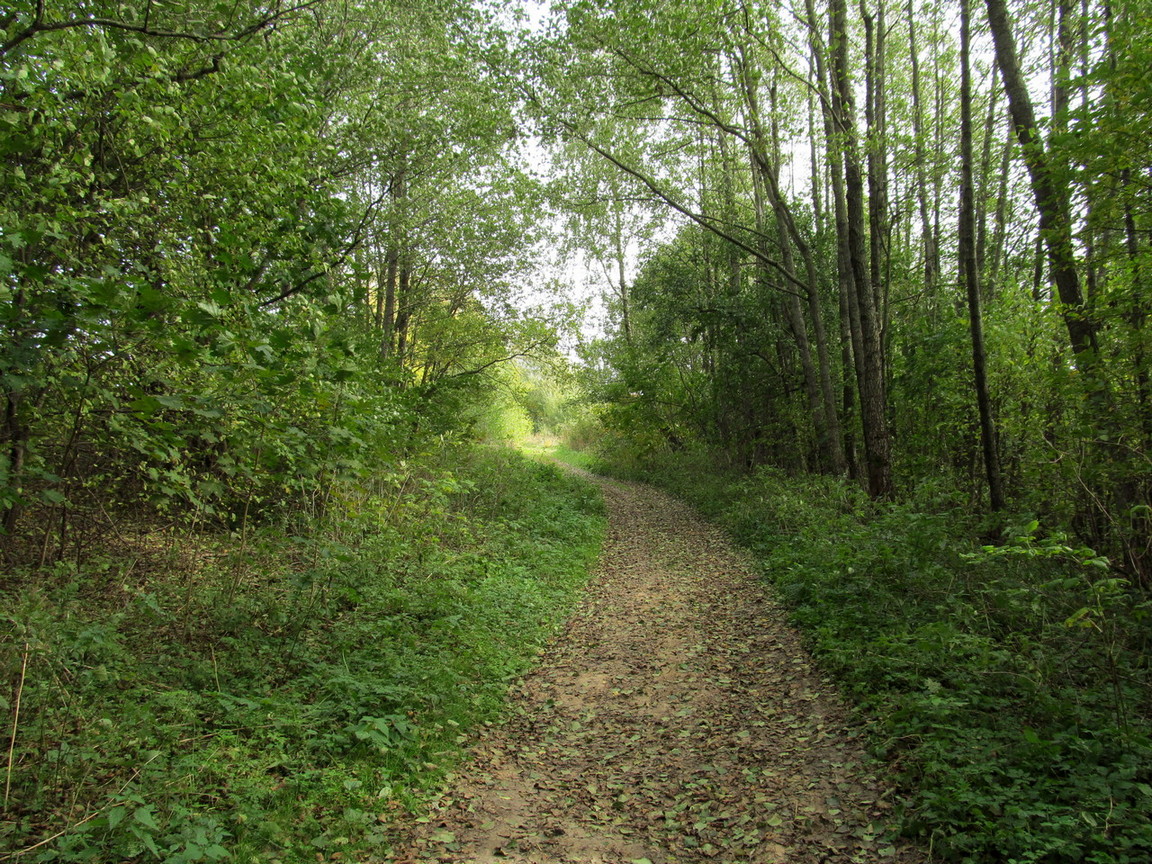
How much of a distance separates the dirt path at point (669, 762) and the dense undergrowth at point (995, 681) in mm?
305

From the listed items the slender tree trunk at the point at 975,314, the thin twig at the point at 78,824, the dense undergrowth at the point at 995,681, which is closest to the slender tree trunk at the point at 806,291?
the slender tree trunk at the point at 975,314

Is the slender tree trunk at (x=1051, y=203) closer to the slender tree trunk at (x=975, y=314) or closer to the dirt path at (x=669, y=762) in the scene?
the slender tree trunk at (x=975, y=314)

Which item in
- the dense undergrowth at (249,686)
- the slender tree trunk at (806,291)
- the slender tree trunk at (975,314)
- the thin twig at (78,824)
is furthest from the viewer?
the slender tree trunk at (806,291)

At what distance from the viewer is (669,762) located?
4438 mm

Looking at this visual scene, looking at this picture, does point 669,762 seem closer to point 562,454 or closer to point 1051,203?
point 1051,203

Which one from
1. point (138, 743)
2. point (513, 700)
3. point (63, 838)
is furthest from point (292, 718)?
point (513, 700)

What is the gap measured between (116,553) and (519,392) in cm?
1488

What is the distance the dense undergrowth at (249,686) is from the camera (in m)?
3.04

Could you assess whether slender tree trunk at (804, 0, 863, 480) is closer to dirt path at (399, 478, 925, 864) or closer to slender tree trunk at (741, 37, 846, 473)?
slender tree trunk at (741, 37, 846, 473)

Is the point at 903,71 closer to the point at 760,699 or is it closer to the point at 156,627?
the point at 760,699

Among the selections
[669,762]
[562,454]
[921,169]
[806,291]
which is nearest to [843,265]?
[806,291]

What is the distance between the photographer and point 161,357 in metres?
4.90

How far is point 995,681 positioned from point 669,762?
232 cm

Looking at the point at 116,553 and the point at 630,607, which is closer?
the point at 116,553
